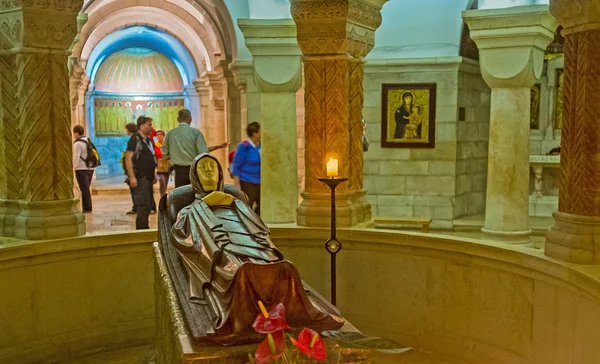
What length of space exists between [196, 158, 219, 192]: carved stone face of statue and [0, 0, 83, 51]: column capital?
1747 mm

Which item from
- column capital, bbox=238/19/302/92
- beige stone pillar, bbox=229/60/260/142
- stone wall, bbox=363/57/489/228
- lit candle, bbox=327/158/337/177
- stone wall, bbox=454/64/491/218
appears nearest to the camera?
lit candle, bbox=327/158/337/177

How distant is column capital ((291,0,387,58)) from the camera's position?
19.3 ft

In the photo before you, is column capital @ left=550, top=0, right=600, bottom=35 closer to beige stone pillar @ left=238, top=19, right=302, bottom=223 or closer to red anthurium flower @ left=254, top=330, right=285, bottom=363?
red anthurium flower @ left=254, top=330, right=285, bottom=363

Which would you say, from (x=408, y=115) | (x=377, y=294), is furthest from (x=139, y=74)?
(x=377, y=294)

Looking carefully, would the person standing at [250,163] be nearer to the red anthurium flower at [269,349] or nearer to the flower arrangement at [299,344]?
the flower arrangement at [299,344]

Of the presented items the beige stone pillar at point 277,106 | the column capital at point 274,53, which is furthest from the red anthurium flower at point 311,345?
the column capital at point 274,53

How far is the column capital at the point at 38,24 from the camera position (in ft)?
17.0

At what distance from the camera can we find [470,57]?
977 cm

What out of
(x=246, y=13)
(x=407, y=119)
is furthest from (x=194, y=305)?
(x=246, y=13)

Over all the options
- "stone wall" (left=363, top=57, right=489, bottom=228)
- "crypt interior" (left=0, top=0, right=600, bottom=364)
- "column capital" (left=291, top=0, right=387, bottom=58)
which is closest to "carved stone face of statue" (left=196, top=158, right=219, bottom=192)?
"crypt interior" (left=0, top=0, right=600, bottom=364)

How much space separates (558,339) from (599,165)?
1150 millimetres

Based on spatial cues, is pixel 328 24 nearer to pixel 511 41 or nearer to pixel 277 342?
pixel 511 41

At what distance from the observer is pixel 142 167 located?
7.65m

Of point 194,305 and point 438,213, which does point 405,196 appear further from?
point 194,305
